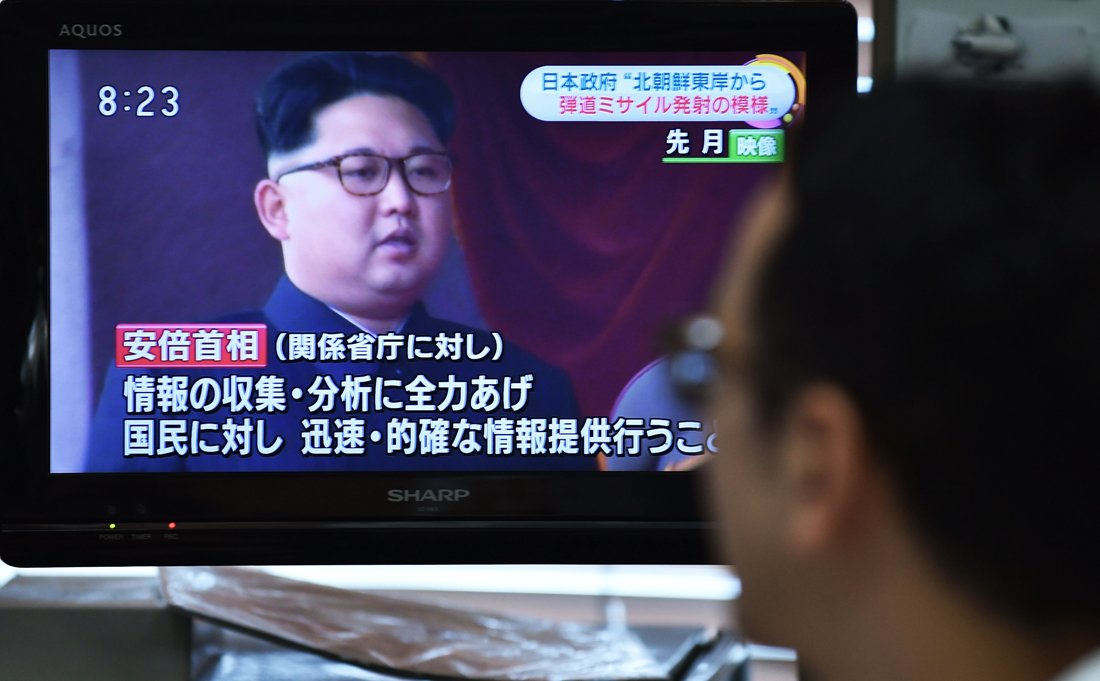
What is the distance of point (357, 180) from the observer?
1182 mm

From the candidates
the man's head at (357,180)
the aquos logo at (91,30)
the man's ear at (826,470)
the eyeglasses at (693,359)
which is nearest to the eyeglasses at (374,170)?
the man's head at (357,180)

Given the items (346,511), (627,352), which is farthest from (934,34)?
(346,511)

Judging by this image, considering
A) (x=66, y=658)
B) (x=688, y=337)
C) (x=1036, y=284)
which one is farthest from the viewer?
(x=66, y=658)

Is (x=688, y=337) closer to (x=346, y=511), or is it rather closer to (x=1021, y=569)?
(x=1021, y=569)

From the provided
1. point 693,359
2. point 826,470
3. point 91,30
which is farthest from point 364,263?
point 826,470

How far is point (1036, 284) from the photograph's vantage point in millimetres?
438

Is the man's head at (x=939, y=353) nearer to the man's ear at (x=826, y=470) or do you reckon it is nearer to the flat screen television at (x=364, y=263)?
the man's ear at (x=826, y=470)

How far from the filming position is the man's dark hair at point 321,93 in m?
1.19

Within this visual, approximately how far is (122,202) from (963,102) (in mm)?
930

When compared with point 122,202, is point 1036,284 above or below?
below

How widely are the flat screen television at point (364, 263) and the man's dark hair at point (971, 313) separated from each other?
70cm

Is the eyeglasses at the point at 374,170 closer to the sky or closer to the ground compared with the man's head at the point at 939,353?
closer to the sky

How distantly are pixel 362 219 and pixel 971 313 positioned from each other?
822 millimetres

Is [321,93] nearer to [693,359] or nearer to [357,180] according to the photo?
[357,180]
